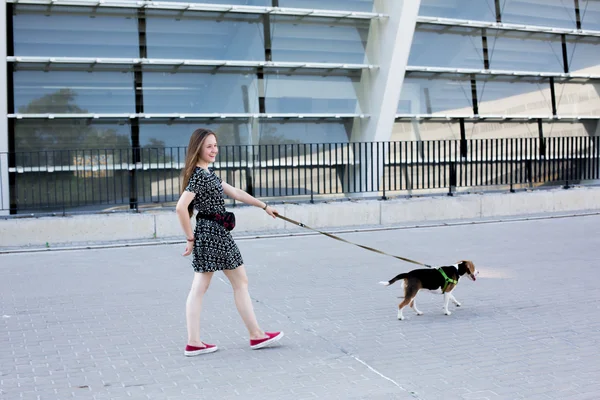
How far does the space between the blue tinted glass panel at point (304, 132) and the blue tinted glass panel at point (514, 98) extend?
4079mm

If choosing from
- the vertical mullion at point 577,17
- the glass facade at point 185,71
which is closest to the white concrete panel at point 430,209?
the glass facade at point 185,71

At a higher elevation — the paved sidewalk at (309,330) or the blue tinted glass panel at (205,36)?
the blue tinted glass panel at (205,36)

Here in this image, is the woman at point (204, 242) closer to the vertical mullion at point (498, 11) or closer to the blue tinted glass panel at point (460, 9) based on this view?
the blue tinted glass panel at point (460, 9)

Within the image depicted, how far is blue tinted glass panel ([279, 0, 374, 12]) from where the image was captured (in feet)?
64.6

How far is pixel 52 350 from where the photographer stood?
7219 millimetres

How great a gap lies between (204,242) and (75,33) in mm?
11940

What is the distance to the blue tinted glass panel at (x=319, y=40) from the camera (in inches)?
778

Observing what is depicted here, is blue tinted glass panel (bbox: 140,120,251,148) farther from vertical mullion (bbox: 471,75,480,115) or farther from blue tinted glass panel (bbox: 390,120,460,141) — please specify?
vertical mullion (bbox: 471,75,480,115)

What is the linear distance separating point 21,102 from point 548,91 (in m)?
13.8

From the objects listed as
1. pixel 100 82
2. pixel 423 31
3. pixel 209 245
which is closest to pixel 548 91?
pixel 423 31

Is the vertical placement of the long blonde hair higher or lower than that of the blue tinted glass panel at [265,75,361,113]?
lower

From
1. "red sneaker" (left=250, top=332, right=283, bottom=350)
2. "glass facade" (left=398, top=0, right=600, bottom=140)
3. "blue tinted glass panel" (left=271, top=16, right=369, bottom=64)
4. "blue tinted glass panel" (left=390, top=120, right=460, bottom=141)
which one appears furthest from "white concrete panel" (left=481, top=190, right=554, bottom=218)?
"red sneaker" (left=250, top=332, right=283, bottom=350)

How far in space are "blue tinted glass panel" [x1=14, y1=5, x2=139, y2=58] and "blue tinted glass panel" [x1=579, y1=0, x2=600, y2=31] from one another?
12.5 meters

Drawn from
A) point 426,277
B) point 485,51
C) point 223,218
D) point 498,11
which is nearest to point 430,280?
point 426,277
